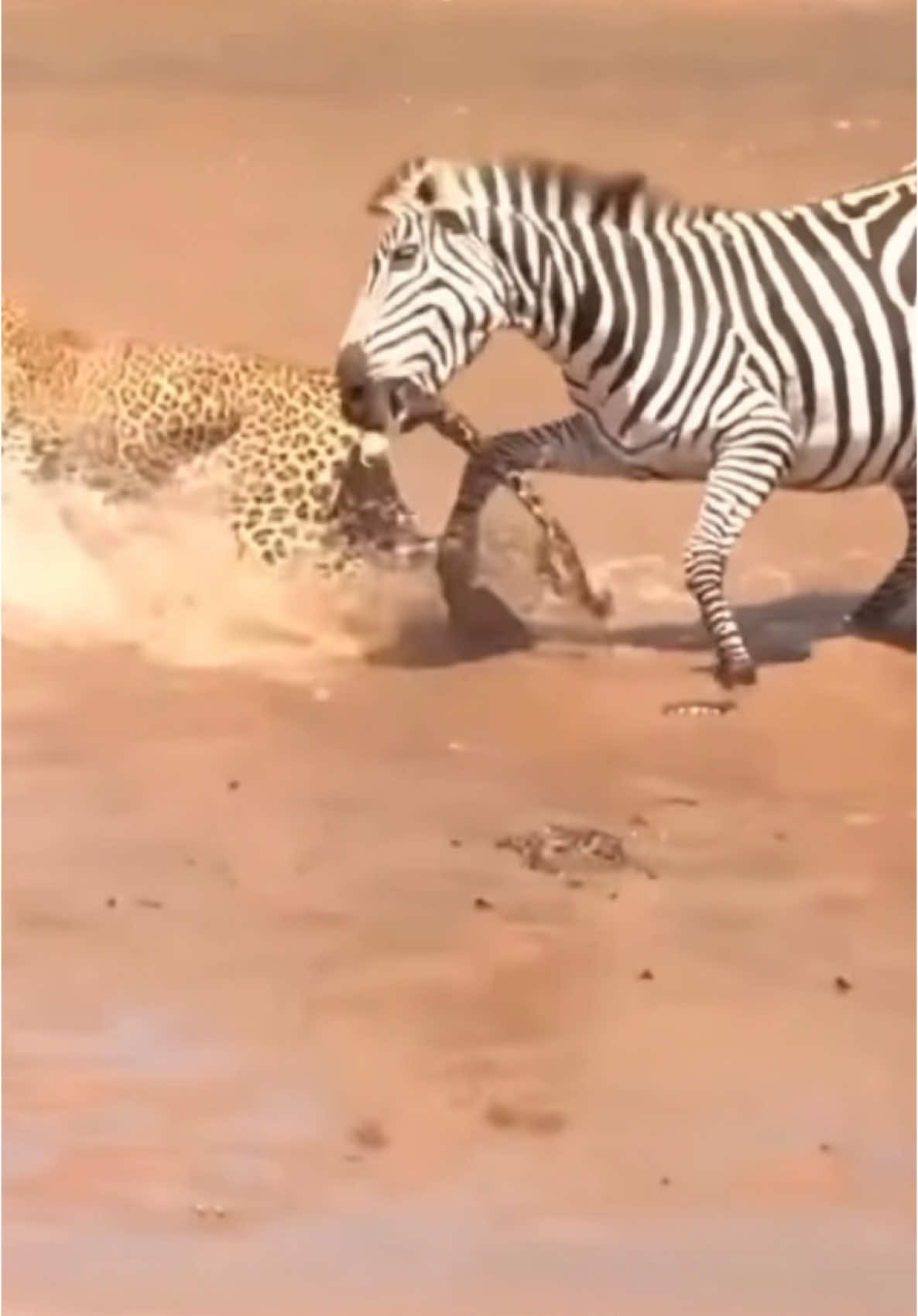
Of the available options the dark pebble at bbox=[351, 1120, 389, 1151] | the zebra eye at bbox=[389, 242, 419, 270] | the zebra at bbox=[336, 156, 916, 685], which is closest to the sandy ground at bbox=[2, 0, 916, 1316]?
the dark pebble at bbox=[351, 1120, 389, 1151]

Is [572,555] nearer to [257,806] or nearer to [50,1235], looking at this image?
[257,806]

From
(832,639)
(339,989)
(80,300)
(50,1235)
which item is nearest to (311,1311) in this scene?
(50,1235)

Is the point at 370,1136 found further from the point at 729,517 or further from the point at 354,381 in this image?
the point at 354,381

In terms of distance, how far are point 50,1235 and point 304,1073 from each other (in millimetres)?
505

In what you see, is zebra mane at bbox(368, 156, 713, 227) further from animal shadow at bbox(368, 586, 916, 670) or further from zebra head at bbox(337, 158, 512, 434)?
animal shadow at bbox(368, 586, 916, 670)

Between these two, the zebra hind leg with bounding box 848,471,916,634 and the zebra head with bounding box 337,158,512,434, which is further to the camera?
the zebra hind leg with bounding box 848,471,916,634

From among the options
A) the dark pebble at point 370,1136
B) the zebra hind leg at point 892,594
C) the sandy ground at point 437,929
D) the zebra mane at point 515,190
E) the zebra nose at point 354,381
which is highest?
the zebra mane at point 515,190

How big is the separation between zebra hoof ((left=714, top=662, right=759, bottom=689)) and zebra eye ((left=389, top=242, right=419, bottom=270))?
0.75 meters

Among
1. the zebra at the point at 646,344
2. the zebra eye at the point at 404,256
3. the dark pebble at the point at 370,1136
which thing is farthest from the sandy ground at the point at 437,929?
the zebra eye at the point at 404,256

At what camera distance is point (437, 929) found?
373cm

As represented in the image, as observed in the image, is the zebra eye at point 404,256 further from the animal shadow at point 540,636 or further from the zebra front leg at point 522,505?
the animal shadow at point 540,636

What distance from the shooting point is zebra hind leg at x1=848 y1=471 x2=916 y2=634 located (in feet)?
16.9

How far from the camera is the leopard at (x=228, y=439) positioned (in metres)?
5.09

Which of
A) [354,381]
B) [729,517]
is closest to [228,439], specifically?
[354,381]
